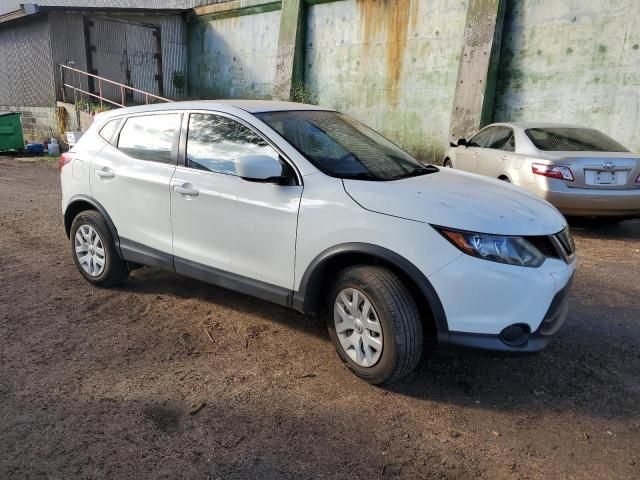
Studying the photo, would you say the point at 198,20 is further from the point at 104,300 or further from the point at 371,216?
the point at 371,216

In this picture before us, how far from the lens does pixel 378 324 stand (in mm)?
3066

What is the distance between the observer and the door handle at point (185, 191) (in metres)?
3.85

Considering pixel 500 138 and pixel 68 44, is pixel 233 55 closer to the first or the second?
pixel 68 44

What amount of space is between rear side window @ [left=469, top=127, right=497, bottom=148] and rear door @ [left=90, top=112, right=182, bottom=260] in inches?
219

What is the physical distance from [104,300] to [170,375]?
60.3 inches

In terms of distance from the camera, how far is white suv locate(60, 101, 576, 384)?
2.87 metres

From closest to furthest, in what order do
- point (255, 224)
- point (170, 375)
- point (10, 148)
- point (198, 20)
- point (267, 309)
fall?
point (170, 375) → point (255, 224) → point (267, 309) → point (10, 148) → point (198, 20)

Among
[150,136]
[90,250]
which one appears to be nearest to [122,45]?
[90,250]

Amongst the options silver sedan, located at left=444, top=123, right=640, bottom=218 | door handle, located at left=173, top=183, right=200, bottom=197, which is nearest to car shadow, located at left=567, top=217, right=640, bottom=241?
silver sedan, located at left=444, top=123, right=640, bottom=218

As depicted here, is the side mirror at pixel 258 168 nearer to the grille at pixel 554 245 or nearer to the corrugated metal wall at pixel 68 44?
the grille at pixel 554 245

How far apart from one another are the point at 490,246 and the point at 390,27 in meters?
11.2

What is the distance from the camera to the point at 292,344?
3779mm

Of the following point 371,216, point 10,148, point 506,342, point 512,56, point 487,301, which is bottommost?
point 10,148

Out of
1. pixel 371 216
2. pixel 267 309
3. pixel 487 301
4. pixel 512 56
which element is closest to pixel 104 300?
pixel 267 309
